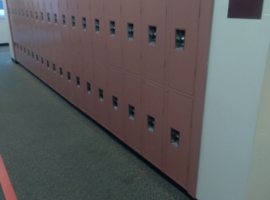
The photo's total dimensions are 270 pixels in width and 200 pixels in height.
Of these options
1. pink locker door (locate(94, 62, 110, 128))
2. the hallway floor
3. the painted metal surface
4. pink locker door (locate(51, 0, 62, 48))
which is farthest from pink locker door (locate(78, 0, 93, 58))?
the hallway floor

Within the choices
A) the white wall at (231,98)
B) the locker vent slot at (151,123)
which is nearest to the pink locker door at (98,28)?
the locker vent slot at (151,123)

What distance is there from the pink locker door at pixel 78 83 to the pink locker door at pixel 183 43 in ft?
5.53

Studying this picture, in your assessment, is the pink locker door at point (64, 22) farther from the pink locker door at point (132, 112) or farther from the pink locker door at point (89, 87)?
the pink locker door at point (132, 112)

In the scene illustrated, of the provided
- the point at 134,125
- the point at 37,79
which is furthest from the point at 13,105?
the point at 134,125

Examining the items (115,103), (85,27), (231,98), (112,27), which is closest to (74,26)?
(85,27)

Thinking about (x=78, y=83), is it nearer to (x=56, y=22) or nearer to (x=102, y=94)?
(x=102, y=94)

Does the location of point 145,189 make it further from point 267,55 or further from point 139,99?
point 267,55

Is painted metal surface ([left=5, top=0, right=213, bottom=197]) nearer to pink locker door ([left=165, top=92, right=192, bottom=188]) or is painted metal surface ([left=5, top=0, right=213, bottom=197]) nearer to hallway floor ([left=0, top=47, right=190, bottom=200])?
pink locker door ([left=165, top=92, right=192, bottom=188])

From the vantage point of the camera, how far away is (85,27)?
3064 millimetres

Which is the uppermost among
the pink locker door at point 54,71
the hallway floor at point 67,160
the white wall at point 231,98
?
the white wall at point 231,98

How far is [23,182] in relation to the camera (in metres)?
2.31

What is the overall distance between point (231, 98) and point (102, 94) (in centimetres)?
172

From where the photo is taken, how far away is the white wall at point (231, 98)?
1.42m

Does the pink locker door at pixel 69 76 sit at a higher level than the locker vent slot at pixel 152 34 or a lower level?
lower
